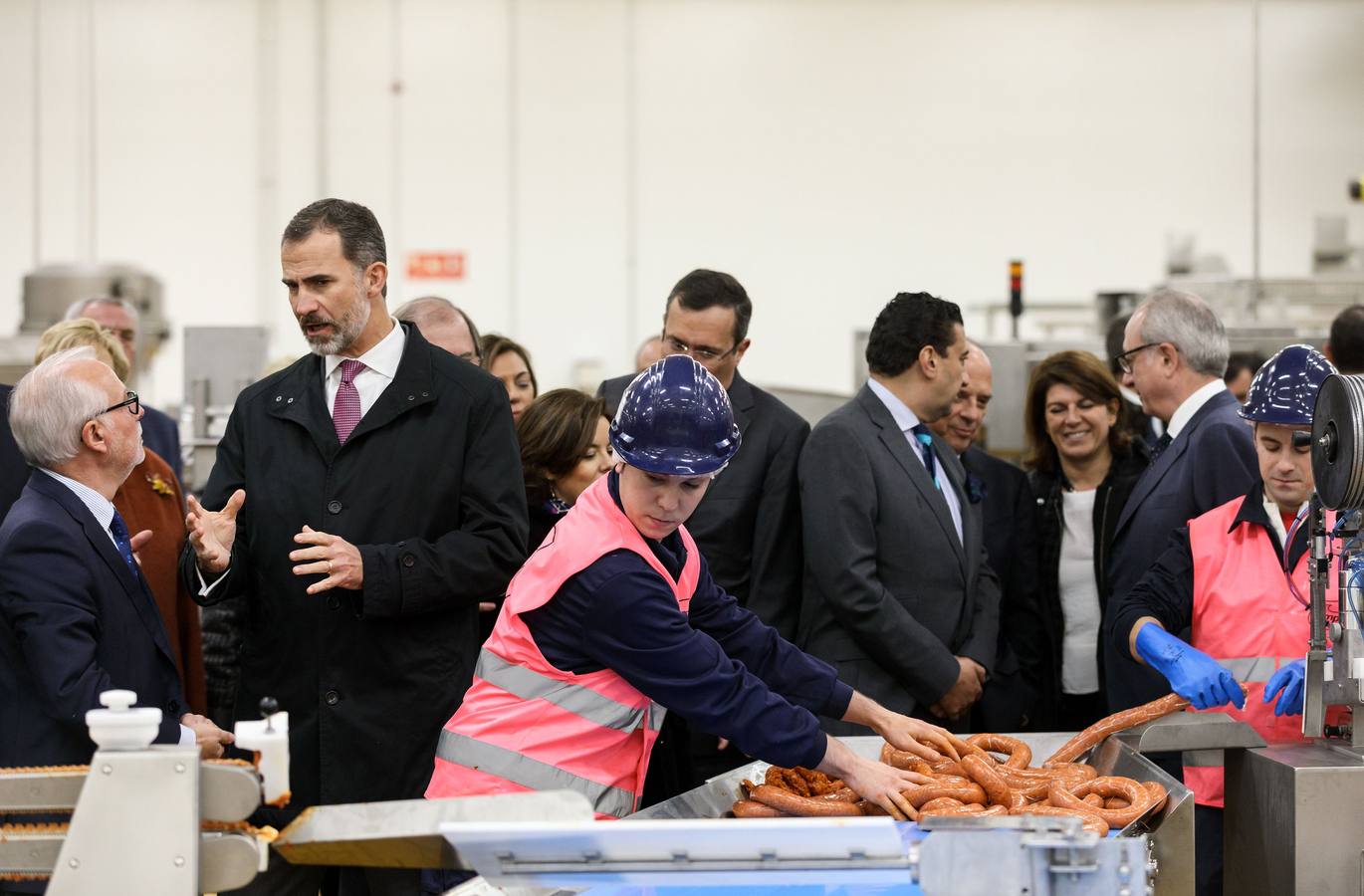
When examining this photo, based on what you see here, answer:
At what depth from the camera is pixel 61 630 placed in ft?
7.61

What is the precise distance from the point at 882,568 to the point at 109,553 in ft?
5.34

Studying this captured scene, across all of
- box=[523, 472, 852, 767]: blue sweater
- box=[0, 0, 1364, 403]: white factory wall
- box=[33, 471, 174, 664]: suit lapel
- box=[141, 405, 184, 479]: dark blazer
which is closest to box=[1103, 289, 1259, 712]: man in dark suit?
box=[523, 472, 852, 767]: blue sweater

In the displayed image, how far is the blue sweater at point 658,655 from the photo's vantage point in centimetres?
214

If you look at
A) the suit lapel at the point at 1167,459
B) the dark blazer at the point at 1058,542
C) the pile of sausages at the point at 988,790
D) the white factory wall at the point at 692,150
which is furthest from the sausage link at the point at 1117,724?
the white factory wall at the point at 692,150

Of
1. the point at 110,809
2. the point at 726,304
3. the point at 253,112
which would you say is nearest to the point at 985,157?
the point at 253,112

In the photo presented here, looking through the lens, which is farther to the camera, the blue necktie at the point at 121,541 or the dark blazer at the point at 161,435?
the dark blazer at the point at 161,435

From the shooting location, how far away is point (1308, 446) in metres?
2.76

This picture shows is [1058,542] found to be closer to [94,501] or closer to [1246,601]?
[1246,601]

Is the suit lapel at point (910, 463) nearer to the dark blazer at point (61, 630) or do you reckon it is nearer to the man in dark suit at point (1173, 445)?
the man in dark suit at point (1173, 445)

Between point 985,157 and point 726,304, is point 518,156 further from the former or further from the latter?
point 726,304

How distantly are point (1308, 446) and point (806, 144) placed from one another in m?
7.56

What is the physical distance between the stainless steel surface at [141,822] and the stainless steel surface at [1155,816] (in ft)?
2.38

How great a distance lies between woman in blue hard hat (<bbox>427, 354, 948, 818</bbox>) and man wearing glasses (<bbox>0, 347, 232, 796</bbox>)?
0.54 m

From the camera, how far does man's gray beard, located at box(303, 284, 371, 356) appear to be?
2.72 metres
